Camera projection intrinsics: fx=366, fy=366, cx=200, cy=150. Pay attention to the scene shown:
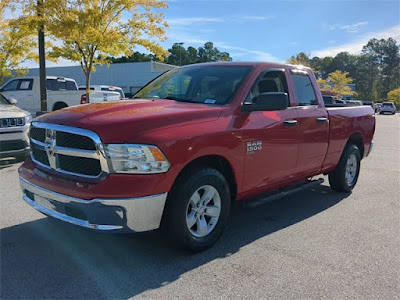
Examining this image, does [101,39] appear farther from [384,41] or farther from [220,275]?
[384,41]

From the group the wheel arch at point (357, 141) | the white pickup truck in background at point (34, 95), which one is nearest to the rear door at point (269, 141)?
the wheel arch at point (357, 141)

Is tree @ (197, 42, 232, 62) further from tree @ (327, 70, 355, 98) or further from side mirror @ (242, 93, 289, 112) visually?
side mirror @ (242, 93, 289, 112)

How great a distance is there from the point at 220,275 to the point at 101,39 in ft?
40.5

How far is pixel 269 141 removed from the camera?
416cm

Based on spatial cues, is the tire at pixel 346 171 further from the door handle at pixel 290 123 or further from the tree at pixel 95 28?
the tree at pixel 95 28

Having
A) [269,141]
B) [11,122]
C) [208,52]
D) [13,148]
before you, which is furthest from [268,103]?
[208,52]

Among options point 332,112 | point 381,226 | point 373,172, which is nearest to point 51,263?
point 381,226

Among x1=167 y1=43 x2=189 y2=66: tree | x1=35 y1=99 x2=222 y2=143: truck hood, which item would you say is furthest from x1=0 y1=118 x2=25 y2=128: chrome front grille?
x1=167 y1=43 x2=189 y2=66: tree

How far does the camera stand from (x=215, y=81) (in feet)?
14.3

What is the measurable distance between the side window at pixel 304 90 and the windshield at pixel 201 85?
97 cm

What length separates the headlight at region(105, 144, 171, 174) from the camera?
Result: 9.96 feet

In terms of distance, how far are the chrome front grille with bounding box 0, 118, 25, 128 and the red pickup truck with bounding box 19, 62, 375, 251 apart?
3.83 m

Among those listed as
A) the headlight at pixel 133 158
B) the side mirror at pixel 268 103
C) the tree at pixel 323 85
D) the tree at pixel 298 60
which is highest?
the tree at pixel 298 60

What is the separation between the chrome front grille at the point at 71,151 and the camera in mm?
3079
